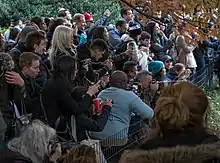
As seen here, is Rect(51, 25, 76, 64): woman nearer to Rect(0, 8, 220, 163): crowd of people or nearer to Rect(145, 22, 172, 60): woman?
Rect(0, 8, 220, 163): crowd of people

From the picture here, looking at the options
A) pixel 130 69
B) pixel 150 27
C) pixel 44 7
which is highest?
pixel 44 7

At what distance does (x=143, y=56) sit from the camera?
11.8 metres

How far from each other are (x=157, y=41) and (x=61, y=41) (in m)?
6.42

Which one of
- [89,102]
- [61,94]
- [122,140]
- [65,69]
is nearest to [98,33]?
[122,140]

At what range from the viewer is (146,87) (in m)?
9.59

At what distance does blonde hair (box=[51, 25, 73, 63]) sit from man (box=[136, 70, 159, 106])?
1.62 meters

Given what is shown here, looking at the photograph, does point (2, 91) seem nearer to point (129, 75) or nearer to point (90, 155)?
point (90, 155)

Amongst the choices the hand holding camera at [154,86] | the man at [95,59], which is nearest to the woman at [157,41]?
the hand holding camera at [154,86]

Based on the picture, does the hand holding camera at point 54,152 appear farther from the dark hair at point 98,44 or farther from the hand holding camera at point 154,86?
the hand holding camera at point 154,86

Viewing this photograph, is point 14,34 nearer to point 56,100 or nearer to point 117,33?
point 117,33

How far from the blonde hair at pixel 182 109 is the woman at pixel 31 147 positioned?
5.45 ft

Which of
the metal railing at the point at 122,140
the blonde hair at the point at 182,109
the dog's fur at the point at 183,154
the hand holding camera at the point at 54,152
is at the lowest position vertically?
the metal railing at the point at 122,140

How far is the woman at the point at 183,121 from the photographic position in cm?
396

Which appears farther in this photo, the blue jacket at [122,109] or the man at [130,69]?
the man at [130,69]
